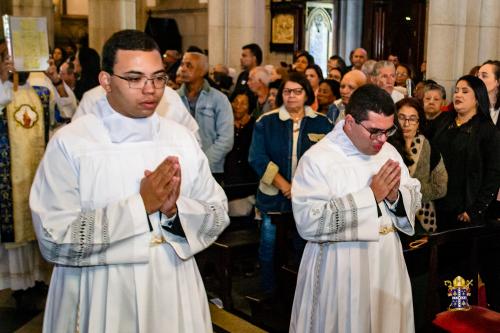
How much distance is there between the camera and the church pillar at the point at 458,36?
866cm

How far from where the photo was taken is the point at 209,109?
6.74 metres

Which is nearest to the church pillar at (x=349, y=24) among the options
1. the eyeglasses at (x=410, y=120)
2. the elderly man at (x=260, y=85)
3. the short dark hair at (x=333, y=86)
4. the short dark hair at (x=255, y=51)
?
the short dark hair at (x=255, y=51)

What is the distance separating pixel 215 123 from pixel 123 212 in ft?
13.1

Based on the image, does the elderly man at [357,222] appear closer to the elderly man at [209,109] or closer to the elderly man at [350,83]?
the elderly man at [350,83]

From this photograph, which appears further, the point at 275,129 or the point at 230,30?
the point at 230,30

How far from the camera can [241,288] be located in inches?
257

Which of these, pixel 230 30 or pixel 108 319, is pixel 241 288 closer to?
pixel 108 319

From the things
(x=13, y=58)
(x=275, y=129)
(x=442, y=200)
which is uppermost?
(x=13, y=58)

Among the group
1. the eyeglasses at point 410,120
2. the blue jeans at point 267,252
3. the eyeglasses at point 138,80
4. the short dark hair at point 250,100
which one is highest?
the eyeglasses at point 138,80

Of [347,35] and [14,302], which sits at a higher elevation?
[347,35]

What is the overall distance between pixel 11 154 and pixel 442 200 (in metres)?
3.44

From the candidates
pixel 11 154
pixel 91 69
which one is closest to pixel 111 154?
pixel 11 154

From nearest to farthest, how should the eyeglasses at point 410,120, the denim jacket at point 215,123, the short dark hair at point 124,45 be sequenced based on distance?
the short dark hair at point 124,45
the eyeglasses at point 410,120
the denim jacket at point 215,123

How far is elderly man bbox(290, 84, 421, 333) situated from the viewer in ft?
12.3
